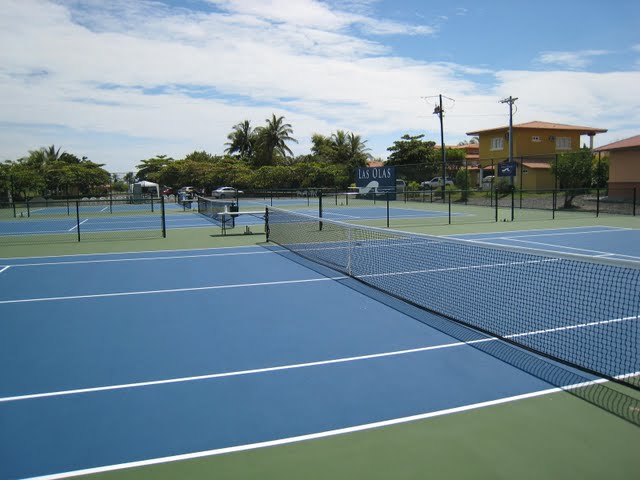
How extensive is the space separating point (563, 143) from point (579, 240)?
4322cm

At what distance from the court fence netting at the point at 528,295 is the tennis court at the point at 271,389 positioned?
141 mm

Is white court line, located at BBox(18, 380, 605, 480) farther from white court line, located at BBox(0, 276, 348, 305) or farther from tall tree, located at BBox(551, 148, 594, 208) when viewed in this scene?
tall tree, located at BBox(551, 148, 594, 208)

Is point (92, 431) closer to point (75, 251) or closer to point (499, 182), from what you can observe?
point (75, 251)

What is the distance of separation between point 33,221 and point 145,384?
2879 cm

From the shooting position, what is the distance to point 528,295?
31.0 feet

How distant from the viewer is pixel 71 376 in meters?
6.10

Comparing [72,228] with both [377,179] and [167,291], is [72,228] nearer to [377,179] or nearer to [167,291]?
[167,291]

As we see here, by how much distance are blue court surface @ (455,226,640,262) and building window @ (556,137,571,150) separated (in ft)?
123

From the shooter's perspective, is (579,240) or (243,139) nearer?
(579,240)

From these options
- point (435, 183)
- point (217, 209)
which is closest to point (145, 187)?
point (217, 209)

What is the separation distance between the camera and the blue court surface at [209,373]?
15.2 feet

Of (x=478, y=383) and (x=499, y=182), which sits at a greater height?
(x=499, y=182)

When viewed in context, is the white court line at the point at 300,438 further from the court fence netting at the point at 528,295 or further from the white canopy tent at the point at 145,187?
the white canopy tent at the point at 145,187

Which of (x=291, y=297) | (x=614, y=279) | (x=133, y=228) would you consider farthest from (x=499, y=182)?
(x=291, y=297)
